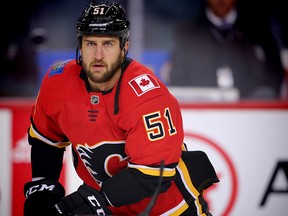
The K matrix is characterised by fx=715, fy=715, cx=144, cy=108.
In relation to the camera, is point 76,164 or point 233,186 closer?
point 76,164

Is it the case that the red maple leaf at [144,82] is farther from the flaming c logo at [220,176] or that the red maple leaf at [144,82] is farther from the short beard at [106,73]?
the flaming c logo at [220,176]

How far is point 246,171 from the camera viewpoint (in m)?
4.14

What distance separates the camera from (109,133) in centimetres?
259

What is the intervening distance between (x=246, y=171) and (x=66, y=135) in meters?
1.70

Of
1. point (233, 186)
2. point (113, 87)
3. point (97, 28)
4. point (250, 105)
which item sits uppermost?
point (97, 28)

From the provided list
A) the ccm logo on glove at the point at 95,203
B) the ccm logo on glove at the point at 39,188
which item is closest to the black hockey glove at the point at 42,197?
the ccm logo on glove at the point at 39,188

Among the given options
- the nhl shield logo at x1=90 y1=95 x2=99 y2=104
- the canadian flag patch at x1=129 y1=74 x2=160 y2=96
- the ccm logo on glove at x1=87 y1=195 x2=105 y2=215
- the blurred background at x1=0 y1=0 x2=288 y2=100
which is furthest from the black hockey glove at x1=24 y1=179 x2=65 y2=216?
the blurred background at x1=0 y1=0 x2=288 y2=100

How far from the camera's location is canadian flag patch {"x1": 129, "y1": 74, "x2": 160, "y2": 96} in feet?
8.33

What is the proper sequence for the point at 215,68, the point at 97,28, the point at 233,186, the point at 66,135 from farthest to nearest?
the point at 215,68 < the point at 233,186 < the point at 66,135 < the point at 97,28

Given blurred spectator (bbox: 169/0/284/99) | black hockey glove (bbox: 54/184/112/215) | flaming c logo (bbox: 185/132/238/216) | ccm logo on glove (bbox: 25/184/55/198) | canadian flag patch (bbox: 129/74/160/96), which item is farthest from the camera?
blurred spectator (bbox: 169/0/284/99)

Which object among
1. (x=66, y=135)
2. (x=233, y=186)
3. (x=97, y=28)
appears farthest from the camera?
(x=233, y=186)

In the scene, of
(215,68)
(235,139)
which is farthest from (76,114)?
(215,68)

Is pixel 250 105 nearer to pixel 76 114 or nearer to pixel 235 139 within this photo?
pixel 235 139

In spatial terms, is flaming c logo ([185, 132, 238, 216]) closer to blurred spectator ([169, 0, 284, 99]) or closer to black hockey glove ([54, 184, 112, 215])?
blurred spectator ([169, 0, 284, 99])
